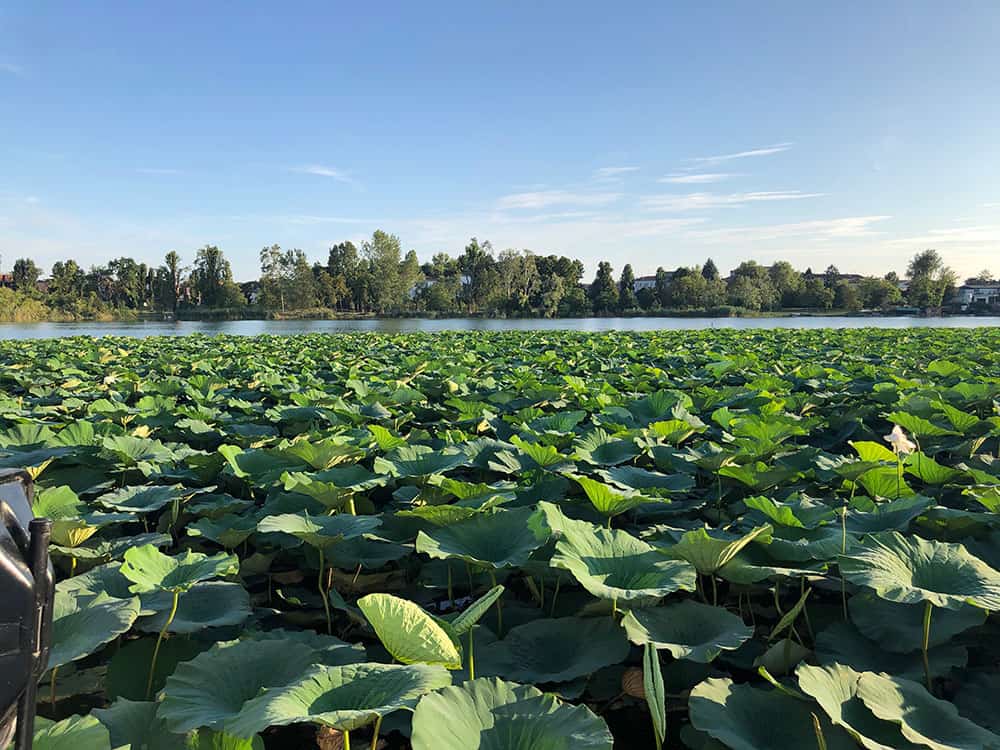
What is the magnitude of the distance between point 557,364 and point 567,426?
4.04 meters

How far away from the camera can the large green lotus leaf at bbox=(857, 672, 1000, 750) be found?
99 centimetres

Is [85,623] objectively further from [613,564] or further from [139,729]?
[613,564]

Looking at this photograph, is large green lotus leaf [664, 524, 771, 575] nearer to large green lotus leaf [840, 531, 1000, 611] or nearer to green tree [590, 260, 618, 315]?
large green lotus leaf [840, 531, 1000, 611]

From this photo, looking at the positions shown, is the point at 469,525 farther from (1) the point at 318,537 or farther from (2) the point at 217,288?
(2) the point at 217,288

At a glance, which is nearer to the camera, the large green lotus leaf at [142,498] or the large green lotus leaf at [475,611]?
the large green lotus leaf at [475,611]

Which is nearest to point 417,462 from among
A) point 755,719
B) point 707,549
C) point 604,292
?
point 707,549

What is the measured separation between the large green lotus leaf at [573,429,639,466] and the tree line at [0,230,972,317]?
55.0 m

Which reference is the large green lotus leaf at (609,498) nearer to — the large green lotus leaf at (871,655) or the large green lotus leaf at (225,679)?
the large green lotus leaf at (871,655)

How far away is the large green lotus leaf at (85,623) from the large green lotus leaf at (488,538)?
60cm

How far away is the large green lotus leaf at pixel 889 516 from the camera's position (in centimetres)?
174

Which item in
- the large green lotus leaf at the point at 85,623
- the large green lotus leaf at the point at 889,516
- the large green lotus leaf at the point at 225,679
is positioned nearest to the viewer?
the large green lotus leaf at the point at 225,679

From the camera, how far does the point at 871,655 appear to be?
4.57 feet

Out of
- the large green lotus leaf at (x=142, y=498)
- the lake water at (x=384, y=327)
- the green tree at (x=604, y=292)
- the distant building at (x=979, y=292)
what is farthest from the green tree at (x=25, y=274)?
the distant building at (x=979, y=292)

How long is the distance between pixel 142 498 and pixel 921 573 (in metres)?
2.31
